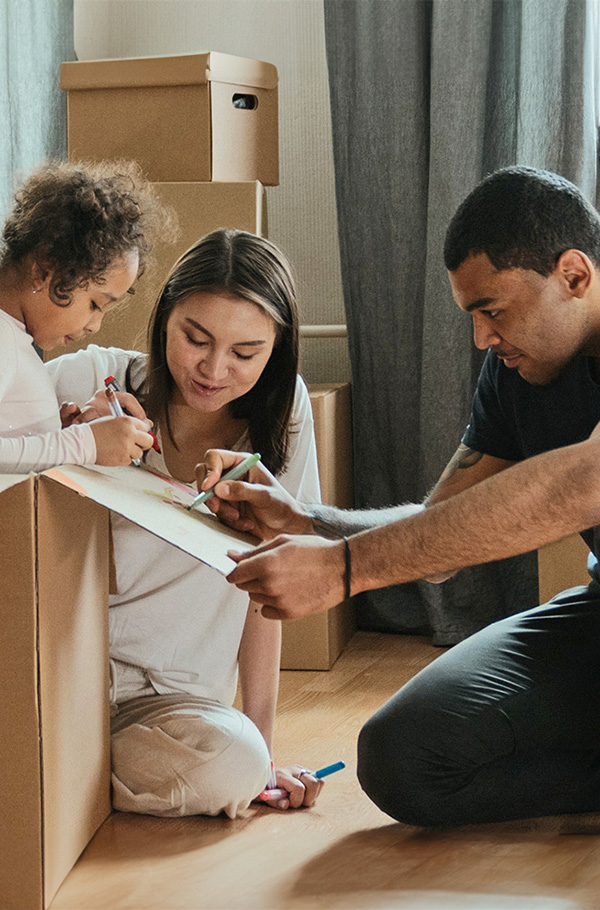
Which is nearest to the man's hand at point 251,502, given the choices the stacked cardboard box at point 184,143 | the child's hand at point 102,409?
the child's hand at point 102,409

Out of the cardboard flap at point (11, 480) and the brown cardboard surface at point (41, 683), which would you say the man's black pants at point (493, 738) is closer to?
the brown cardboard surface at point (41, 683)

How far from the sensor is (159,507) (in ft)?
3.51

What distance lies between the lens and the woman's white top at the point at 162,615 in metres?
1.41

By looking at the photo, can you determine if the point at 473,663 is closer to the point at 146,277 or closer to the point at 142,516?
the point at 142,516

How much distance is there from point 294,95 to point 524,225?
1.41 meters

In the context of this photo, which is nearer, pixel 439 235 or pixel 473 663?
pixel 473 663

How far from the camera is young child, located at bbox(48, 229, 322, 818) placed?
1.32 m

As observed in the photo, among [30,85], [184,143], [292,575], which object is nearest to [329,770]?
[292,575]

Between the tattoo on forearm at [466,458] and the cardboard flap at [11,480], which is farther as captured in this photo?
the tattoo on forearm at [466,458]

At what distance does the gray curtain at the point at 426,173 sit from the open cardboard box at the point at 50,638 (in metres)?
1.19

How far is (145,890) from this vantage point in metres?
1.12

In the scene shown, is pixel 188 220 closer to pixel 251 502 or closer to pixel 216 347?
pixel 216 347

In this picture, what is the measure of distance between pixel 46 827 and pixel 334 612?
3.74ft

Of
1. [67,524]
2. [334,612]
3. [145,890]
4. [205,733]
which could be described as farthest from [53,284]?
[334,612]
